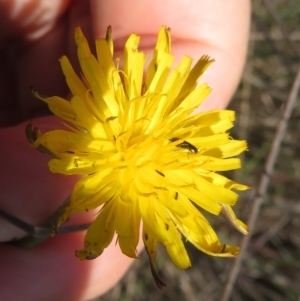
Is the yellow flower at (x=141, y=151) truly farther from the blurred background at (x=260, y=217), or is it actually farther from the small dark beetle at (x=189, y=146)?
the blurred background at (x=260, y=217)

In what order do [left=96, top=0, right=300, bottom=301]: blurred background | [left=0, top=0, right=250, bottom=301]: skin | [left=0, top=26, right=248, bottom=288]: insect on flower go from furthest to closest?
1. [left=96, top=0, right=300, bottom=301]: blurred background
2. [left=0, top=0, right=250, bottom=301]: skin
3. [left=0, top=26, right=248, bottom=288]: insect on flower

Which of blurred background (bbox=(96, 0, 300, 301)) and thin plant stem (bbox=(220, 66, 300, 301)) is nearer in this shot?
thin plant stem (bbox=(220, 66, 300, 301))

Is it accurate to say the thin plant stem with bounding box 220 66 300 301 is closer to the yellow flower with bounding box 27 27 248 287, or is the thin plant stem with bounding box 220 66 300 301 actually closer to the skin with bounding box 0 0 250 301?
the skin with bounding box 0 0 250 301

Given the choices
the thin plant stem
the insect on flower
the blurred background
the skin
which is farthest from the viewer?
the blurred background

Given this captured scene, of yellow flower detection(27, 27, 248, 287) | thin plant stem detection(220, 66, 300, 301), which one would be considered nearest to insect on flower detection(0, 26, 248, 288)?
yellow flower detection(27, 27, 248, 287)

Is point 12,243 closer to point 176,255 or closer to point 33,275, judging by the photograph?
point 33,275

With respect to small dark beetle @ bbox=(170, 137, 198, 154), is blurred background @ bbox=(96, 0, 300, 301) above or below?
below

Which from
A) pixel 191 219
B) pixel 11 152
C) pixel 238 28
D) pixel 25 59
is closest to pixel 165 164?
pixel 191 219
